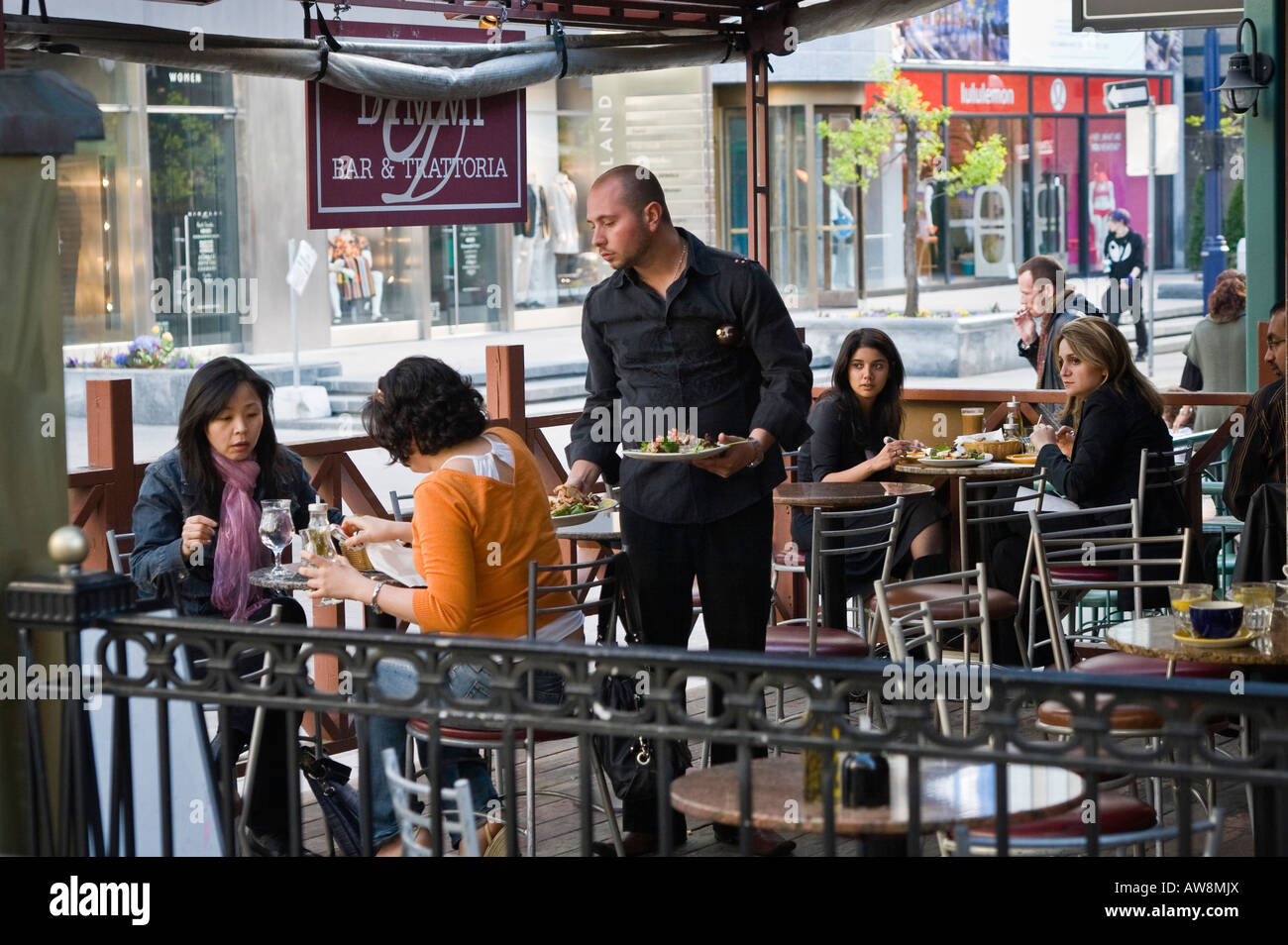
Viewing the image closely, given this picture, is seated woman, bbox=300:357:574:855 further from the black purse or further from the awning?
the awning

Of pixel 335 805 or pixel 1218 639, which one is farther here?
pixel 335 805

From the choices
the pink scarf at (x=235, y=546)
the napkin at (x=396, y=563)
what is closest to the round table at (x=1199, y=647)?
the napkin at (x=396, y=563)

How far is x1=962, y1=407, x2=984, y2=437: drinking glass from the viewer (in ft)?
30.6

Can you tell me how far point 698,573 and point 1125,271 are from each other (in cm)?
1921

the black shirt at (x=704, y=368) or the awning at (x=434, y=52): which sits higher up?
the awning at (x=434, y=52)

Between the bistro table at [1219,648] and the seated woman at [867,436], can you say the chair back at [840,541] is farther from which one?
the bistro table at [1219,648]

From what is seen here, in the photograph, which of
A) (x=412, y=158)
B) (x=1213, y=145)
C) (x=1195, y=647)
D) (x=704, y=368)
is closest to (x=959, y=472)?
(x=704, y=368)

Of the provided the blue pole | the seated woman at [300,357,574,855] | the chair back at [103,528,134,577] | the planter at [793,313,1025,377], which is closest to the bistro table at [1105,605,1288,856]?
the seated woman at [300,357,574,855]

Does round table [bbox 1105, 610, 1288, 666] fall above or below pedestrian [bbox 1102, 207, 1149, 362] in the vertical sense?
below

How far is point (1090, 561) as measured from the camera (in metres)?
6.81

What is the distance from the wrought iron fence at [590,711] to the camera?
8.97 ft

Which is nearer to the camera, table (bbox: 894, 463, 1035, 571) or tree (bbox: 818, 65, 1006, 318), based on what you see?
table (bbox: 894, 463, 1035, 571)

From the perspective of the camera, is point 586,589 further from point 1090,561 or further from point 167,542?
point 1090,561

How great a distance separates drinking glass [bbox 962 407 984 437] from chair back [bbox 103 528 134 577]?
4596 mm
